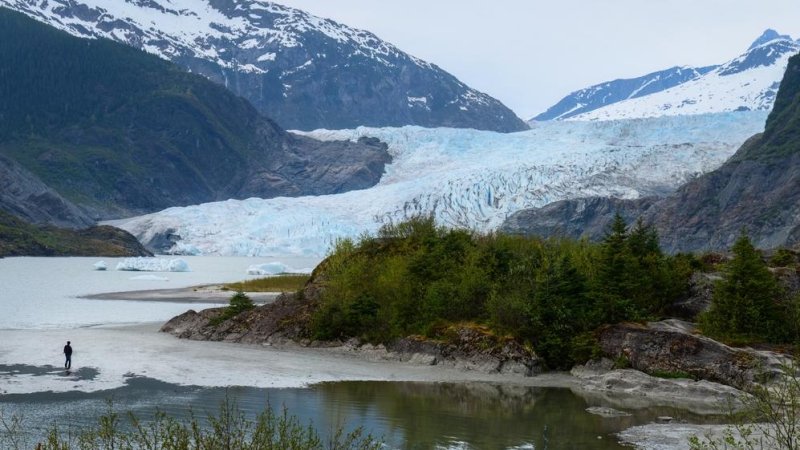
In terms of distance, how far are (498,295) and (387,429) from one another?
647 inches

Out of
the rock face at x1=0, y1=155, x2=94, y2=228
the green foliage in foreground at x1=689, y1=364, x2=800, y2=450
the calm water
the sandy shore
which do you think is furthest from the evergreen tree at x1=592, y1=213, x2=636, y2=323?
the rock face at x1=0, y1=155, x2=94, y2=228

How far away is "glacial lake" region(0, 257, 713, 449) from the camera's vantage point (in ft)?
77.5

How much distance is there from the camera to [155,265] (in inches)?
4518

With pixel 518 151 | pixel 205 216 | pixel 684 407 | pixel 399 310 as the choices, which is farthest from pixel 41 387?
pixel 518 151

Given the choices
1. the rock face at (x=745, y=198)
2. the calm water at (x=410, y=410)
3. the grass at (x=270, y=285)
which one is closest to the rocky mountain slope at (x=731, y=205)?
the rock face at (x=745, y=198)

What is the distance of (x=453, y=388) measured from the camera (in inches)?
1237

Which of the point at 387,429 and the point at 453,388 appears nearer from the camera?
the point at 387,429

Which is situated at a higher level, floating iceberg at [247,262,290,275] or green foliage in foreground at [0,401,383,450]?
green foliage in foreground at [0,401,383,450]

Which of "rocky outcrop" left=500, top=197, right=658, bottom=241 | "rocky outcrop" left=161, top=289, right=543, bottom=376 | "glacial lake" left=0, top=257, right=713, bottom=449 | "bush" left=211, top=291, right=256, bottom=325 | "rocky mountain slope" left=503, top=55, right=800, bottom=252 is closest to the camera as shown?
"glacial lake" left=0, top=257, right=713, bottom=449

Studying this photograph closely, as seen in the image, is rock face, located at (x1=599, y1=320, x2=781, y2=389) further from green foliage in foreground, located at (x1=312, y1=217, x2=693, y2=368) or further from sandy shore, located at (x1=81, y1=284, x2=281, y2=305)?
sandy shore, located at (x1=81, y1=284, x2=281, y2=305)

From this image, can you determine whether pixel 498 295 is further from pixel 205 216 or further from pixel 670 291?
pixel 205 216

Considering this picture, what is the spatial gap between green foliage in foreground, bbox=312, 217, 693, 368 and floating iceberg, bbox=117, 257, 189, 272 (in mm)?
70869

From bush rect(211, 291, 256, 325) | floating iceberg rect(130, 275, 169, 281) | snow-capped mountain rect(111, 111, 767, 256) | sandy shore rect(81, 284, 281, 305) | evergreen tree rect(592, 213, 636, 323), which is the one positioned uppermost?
snow-capped mountain rect(111, 111, 767, 256)

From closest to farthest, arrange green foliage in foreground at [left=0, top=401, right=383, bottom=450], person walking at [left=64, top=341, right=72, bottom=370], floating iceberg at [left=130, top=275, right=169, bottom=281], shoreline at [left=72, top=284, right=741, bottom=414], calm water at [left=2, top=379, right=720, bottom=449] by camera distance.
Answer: green foliage in foreground at [left=0, top=401, right=383, bottom=450], calm water at [left=2, top=379, right=720, bottom=449], shoreline at [left=72, top=284, right=741, bottom=414], person walking at [left=64, top=341, right=72, bottom=370], floating iceberg at [left=130, top=275, right=169, bottom=281]
